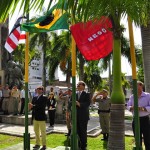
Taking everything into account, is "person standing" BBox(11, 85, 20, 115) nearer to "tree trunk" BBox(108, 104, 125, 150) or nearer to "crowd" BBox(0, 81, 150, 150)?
"crowd" BBox(0, 81, 150, 150)

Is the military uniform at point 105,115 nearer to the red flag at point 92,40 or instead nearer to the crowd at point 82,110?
the crowd at point 82,110

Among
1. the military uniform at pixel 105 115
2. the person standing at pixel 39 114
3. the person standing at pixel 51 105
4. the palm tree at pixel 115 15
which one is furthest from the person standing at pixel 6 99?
the palm tree at pixel 115 15

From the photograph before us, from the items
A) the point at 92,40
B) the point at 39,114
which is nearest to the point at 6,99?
Result: the point at 39,114

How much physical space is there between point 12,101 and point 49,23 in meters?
9.32

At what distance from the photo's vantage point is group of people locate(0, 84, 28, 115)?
15.8 meters

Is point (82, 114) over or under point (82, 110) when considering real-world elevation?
under

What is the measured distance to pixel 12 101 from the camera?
51.9ft

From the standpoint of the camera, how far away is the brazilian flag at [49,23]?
23.2 feet

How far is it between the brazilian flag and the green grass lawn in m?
3.94

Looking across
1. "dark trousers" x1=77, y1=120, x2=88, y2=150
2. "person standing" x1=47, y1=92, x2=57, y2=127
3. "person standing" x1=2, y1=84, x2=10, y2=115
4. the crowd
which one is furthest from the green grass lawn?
"person standing" x1=2, y1=84, x2=10, y2=115

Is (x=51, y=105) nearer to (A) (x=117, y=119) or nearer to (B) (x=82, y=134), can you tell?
(B) (x=82, y=134)

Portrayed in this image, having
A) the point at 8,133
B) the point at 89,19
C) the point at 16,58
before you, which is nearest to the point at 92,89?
the point at 16,58

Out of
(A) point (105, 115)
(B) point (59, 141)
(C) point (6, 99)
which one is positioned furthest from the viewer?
(C) point (6, 99)

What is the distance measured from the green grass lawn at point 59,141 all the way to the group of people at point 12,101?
4615mm
